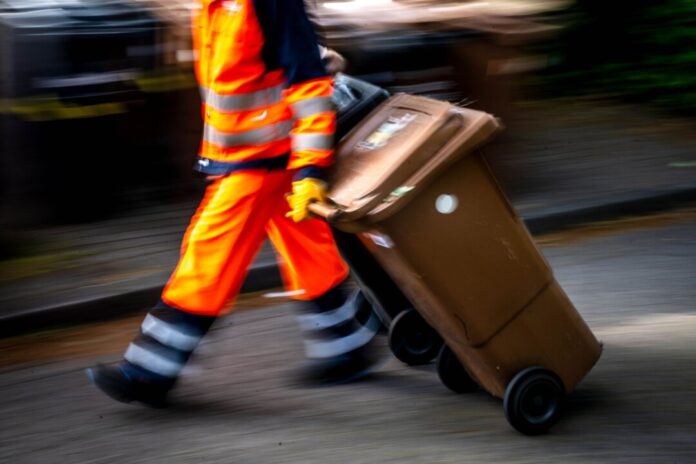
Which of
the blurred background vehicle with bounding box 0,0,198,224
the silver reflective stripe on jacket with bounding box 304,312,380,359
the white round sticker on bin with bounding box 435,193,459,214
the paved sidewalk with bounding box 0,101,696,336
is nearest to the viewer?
the white round sticker on bin with bounding box 435,193,459,214

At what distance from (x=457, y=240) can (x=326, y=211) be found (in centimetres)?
42

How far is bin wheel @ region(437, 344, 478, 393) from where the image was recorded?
4.24m

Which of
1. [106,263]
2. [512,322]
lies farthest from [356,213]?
[106,263]

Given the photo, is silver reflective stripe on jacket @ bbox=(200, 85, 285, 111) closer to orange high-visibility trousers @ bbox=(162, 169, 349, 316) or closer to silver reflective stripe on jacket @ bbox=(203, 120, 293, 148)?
silver reflective stripe on jacket @ bbox=(203, 120, 293, 148)

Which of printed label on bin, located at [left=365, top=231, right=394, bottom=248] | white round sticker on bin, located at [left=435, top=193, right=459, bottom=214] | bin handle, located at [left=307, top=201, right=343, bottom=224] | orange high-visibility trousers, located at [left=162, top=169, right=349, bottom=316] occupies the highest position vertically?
white round sticker on bin, located at [left=435, top=193, right=459, bottom=214]

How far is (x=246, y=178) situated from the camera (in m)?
4.10

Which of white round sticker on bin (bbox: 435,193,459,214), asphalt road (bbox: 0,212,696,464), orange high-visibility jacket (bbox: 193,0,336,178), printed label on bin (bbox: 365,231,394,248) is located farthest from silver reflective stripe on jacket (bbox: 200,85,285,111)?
asphalt road (bbox: 0,212,696,464)

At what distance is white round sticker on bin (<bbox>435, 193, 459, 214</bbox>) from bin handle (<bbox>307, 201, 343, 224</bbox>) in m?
0.32

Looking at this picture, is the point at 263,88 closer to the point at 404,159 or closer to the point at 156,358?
the point at 404,159

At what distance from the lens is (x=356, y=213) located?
3625 mm

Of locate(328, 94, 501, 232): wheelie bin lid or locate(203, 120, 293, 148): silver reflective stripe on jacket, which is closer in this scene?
locate(328, 94, 501, 232): wheelie bin lid

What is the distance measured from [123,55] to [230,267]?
2.75 m

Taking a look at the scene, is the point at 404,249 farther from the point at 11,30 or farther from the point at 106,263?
the point at 11,30

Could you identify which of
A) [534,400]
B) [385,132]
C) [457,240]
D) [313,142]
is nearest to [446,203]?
[457,240]
